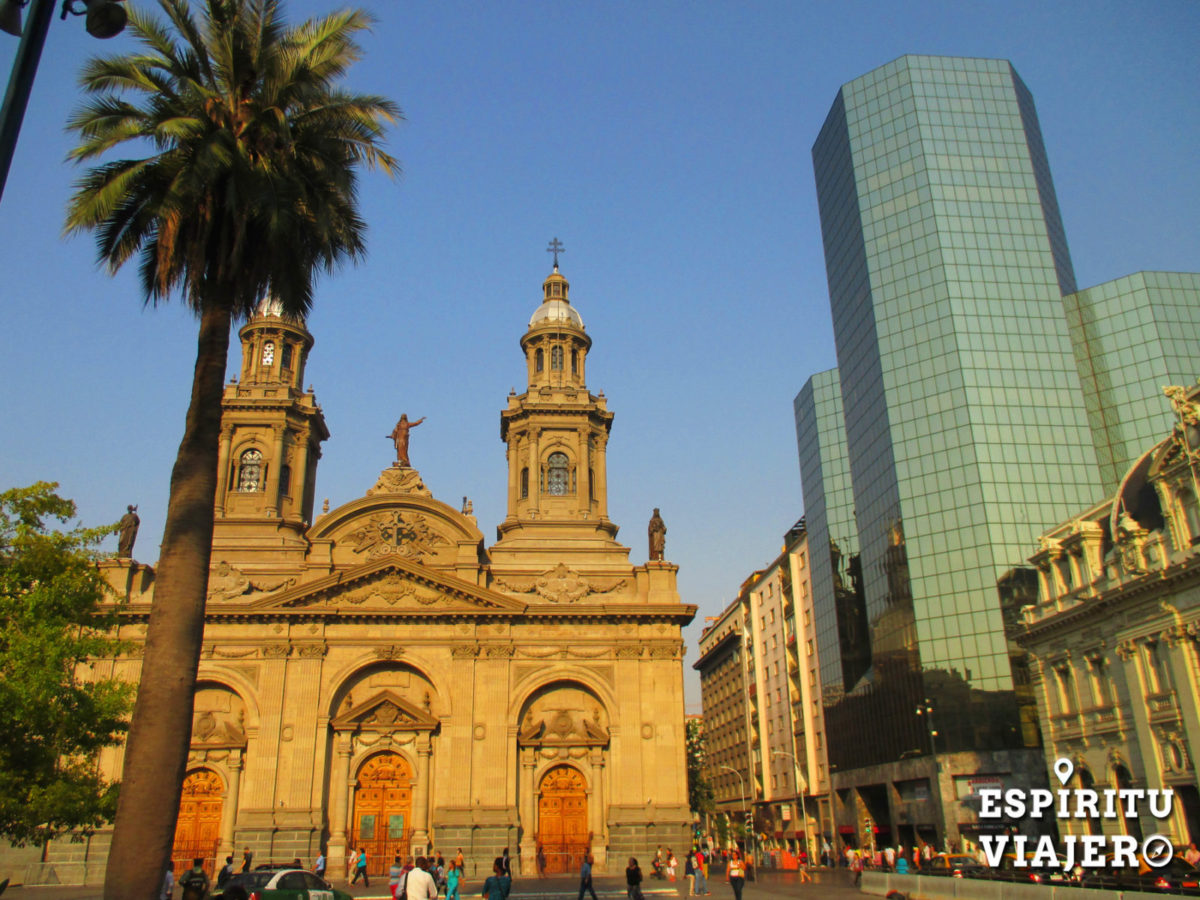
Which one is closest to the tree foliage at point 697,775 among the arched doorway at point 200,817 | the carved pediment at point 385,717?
the carved pediment at point 385,717

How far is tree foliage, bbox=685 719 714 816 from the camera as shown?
75938 millimetres

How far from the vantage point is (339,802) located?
4228 centimetres

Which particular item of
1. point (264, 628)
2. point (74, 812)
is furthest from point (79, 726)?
point (264, 628)

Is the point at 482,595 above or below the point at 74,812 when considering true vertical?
above

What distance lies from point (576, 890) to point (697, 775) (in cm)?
5353

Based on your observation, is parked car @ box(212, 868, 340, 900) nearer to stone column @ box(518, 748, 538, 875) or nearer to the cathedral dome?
stone column @ box(518, 748, 538, 875)

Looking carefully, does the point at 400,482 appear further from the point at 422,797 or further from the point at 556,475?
the point at 422,797

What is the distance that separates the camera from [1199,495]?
35.6 metres

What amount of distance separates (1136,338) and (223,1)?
6534cm

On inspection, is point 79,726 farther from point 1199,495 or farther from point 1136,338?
point 1136,338

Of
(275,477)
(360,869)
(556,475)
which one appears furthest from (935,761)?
(275,477)

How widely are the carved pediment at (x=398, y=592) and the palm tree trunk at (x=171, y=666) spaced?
2994 centimetres

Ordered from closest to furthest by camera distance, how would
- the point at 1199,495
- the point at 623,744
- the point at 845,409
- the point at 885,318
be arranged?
the point at 1199,495 → the point at 623,744 → the point at 885,318 → the point at 845,409

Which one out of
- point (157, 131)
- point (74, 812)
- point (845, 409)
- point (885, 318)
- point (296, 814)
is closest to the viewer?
point (157, 131)
